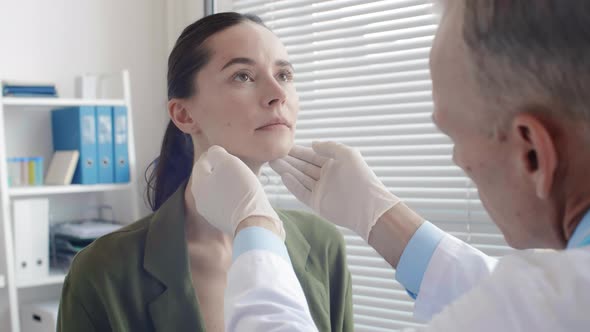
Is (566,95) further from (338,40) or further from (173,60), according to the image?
(338,40)

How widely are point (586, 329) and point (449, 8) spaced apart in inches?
13.3

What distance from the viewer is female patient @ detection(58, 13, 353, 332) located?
128 centimetres

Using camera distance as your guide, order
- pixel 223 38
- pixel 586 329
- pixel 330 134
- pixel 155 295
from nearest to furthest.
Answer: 1. pixel 586 329
2. pixel 155 295
3. pixel 223 38
4. pixel 330 134

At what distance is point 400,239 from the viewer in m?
1.14

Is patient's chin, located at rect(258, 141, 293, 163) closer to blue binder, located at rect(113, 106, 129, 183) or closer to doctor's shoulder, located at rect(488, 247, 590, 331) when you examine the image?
doctor's shoulder, located at rect(488, 247, 590, 331)

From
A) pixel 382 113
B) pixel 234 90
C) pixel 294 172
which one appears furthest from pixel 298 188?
pixel 382 113

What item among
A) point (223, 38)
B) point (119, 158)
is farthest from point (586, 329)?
point (119, 158)

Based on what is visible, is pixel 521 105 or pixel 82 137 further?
pixel 82 137

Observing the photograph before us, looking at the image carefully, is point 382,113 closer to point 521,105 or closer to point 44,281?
point 44,281

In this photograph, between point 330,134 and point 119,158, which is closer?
point 330,134

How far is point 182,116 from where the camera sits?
1545 mm

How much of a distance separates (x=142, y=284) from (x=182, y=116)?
16.8 inches

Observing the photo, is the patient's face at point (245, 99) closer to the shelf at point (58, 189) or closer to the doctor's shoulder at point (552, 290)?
the doctor's shoulder at point (552, 290)

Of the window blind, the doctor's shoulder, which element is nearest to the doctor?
the doctor's shoulder
